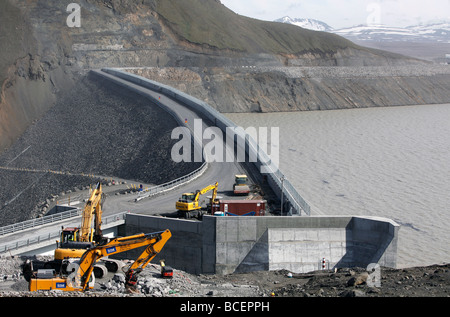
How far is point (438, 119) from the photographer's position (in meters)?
76.0

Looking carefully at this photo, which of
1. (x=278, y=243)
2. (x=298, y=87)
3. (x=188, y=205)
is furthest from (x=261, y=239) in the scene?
(x=298, y=87)

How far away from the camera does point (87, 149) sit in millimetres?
56906

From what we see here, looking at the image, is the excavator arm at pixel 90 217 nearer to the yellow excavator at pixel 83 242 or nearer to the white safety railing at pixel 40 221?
the yellow excavator at pixel 83 242

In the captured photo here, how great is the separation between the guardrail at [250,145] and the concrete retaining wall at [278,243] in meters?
1.32

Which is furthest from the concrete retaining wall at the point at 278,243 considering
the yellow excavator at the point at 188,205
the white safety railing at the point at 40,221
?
the white safety railing at the point at 40,221

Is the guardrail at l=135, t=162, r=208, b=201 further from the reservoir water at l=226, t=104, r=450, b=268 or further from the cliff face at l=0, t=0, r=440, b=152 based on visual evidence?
the cliff face at l=0, t=0, r=440, b=152

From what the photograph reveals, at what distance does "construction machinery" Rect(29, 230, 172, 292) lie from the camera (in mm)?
20125

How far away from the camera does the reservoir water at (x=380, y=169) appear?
32750 mm

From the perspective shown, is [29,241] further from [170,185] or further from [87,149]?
[87,149]

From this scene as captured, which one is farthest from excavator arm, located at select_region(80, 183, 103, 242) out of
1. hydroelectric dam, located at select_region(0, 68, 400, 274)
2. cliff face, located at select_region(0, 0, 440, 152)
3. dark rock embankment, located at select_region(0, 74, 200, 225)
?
cliff face, located at select_region(0, 0, 440, 152)

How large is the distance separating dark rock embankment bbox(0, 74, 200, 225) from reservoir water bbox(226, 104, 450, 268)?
363 inches

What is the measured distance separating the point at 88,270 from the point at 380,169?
29594mm

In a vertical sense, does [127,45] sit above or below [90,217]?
above

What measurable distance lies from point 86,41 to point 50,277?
6680cm
